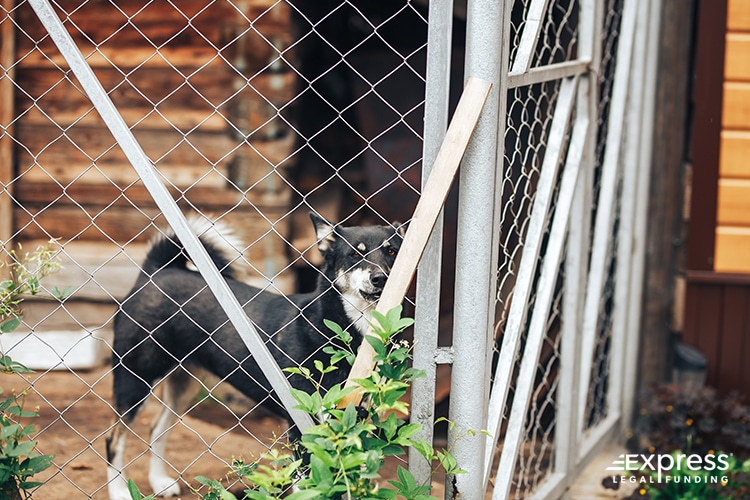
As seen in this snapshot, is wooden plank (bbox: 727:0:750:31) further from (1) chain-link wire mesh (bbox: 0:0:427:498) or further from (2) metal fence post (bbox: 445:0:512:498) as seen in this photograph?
(2) metal fence post (bbox: 445:0:512:498)

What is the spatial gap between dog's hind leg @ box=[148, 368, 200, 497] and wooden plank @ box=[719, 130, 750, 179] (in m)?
3.06

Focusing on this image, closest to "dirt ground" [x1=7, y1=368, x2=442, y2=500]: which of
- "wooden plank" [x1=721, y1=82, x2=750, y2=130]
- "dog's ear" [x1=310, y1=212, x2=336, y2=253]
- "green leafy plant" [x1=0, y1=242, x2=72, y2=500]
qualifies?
"dog's ear" [x1=310, y1=212, x2=336, y2=253]

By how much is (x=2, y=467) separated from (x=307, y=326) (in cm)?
123

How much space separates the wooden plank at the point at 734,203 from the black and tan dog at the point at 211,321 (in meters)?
2.31

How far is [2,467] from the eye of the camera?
2.06 m

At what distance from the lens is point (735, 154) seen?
4.26 meters

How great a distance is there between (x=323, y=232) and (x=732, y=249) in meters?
2.56

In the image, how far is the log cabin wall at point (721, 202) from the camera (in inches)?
166

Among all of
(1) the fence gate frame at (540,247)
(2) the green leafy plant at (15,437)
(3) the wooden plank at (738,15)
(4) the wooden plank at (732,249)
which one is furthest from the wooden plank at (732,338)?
(2) the green leafy plant at (15,437)

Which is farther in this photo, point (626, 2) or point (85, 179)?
point (85, 179)

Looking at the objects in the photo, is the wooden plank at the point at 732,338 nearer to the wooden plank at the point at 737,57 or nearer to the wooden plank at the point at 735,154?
the wooden plank at the point at 735,154

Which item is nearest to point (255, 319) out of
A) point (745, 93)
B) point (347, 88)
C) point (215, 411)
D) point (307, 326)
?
point (307, 326)

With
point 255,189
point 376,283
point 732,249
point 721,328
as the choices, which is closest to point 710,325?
point 721,328

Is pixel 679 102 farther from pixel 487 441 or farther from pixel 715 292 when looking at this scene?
pixel 487 441
